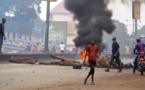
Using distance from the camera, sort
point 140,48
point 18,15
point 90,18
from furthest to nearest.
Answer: point 18,15, point 90,18, point 140,48

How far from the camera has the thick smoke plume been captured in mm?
22656

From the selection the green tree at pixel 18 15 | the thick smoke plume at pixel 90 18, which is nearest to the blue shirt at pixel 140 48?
the thick smoke plume at pixel 90 18

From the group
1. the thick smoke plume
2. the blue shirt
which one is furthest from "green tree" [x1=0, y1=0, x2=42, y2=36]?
the blue shirt

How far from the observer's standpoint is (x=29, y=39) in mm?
63312

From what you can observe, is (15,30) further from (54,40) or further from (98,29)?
(98,29)

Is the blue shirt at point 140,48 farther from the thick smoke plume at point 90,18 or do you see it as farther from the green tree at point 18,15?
the green tree at point 18,15

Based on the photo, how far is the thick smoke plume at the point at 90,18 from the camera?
22656mm

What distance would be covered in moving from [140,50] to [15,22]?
49976 mm

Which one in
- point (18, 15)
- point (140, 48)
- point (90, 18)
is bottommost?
point (140, 48)

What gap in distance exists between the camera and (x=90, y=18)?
2348cm

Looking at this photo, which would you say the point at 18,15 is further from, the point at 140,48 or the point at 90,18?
the point at 140,48

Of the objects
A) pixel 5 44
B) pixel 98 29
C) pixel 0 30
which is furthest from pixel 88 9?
pixel 5 44

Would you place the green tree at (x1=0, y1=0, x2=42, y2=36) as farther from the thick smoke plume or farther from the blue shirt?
the blue shirt

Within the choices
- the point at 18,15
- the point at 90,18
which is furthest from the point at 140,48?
the point at 18,15
